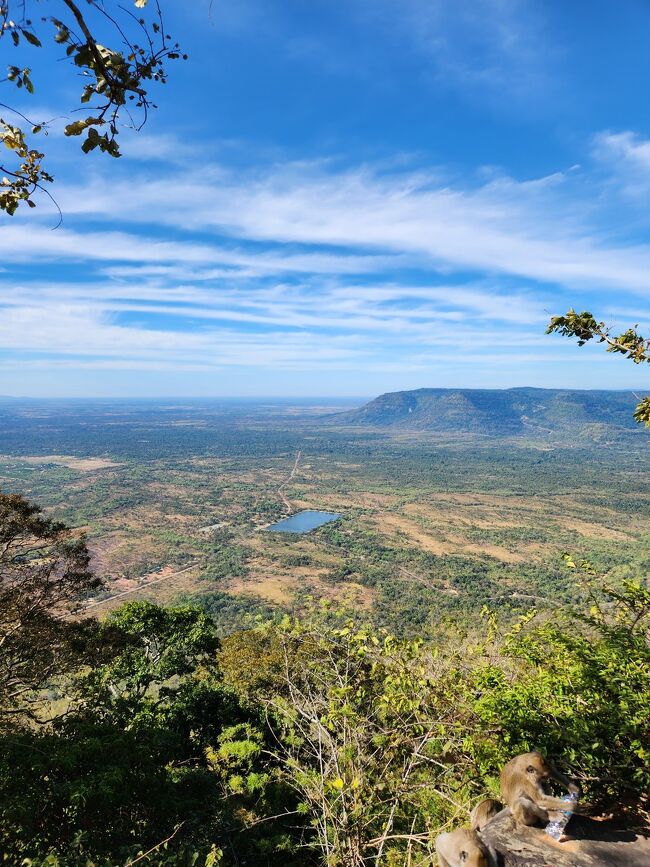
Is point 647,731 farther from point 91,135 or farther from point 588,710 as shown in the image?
point 91,135

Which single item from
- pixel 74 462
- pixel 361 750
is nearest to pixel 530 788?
pixel 361 750

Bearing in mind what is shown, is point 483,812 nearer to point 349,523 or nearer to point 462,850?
point 462,850

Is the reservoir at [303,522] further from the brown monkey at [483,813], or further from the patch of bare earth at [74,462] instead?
the brown monkey at [483,813]

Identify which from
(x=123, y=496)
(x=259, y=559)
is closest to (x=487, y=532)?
(x=259, y=559)

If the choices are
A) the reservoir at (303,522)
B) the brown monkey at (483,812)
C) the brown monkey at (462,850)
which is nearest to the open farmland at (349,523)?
the brown monkey at (483,812)

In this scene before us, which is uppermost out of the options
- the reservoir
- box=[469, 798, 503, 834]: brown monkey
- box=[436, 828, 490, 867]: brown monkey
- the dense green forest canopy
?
box=[436, 828, 490, 867]: brown monkey

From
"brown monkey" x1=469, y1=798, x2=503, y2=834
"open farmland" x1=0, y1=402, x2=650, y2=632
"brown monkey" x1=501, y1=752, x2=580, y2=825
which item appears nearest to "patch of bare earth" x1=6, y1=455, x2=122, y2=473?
"open farmland" x1=0, y1=402, x2=650, y2=632

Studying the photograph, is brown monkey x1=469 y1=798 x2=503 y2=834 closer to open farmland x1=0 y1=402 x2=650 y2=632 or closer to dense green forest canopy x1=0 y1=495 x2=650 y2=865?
dense green forest canopy x1=0 y1=495 x2=650 y2=865
